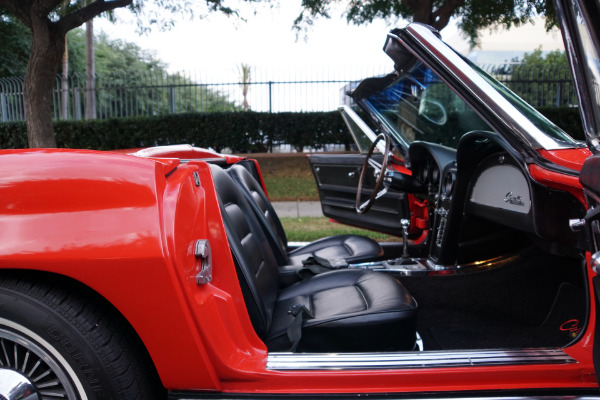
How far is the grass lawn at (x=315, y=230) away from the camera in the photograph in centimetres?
571

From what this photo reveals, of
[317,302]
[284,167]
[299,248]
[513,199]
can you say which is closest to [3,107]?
[284,167]

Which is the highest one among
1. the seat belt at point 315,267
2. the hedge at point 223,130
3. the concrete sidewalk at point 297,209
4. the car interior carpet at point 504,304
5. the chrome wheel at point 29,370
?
the hedge at point 223,130

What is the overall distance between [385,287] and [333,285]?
1.01ft

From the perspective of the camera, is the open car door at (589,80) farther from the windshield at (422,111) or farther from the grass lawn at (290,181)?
the grass lawn at (290,181)

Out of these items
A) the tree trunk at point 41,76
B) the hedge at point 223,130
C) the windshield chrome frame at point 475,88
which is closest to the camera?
the windshield chrome frame at point 475,88

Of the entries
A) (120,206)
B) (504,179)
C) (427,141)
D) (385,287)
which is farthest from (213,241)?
(427,141)

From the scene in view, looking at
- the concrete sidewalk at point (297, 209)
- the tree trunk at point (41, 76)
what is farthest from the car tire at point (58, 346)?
the tree trunk at point (41, 76)

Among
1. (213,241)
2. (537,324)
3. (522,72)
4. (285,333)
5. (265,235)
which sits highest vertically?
(522,72)

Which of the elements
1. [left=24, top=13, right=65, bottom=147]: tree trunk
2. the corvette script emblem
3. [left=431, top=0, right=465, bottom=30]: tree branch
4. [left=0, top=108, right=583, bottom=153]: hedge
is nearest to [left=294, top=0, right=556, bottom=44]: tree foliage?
[left=431, top=0, right=465, bottom=30]: tree branch

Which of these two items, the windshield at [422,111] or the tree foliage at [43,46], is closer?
the windshield at [422,111]

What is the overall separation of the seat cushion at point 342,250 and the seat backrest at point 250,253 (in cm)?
77

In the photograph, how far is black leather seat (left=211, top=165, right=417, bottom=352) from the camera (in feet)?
6.37

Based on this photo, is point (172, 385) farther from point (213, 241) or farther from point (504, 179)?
point (504, 179)

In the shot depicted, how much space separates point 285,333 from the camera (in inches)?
78.1
